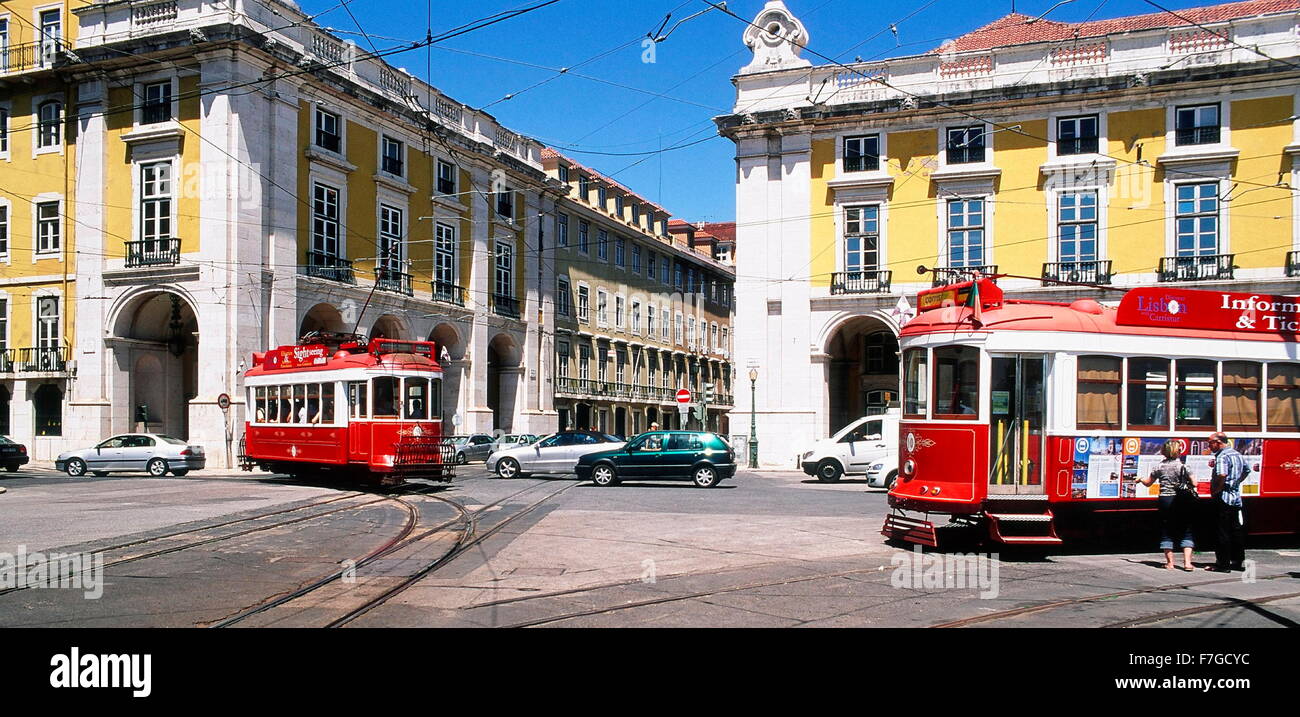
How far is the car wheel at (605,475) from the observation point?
85.1 ft

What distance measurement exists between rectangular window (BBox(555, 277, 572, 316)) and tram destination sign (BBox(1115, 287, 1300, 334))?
39.8 metres

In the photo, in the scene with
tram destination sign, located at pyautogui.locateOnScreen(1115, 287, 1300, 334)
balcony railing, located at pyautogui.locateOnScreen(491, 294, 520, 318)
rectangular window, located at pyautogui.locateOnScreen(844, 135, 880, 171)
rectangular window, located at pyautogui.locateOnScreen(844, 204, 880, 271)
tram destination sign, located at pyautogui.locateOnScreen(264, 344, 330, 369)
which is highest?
rectangular window, located at pyautogui.locateOnScreen(844, 135, 880, 171)

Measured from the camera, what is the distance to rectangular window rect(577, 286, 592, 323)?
5378cm

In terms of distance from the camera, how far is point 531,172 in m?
48.0

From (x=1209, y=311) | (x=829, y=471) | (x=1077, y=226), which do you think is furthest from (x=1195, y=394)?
(x=1077, y=226)

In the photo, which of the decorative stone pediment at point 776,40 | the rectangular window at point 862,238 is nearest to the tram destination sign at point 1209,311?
the rectangular window at point 862,238

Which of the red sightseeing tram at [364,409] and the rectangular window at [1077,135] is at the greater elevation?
the rectangular window at [1077,135]

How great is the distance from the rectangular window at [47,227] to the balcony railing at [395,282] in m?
11.0

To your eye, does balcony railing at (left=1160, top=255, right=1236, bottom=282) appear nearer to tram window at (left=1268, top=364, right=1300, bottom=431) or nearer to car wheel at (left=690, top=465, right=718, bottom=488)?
car wheel at (left=690, top=465, right=718, bottom=488)

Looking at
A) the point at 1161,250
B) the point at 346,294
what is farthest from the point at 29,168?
the point at 1161,250

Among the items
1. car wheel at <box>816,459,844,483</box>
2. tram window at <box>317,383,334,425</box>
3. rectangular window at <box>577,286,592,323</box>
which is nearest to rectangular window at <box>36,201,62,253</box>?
tram window at <box>317,383,334,425</box>

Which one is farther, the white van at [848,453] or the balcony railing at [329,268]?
the balcony railing at [329,268]

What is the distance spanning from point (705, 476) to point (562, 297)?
27920 millimetres

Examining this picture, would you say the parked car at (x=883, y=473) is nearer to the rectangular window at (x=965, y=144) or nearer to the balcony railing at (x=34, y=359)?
the rectangular window at (x=965, y=144)
